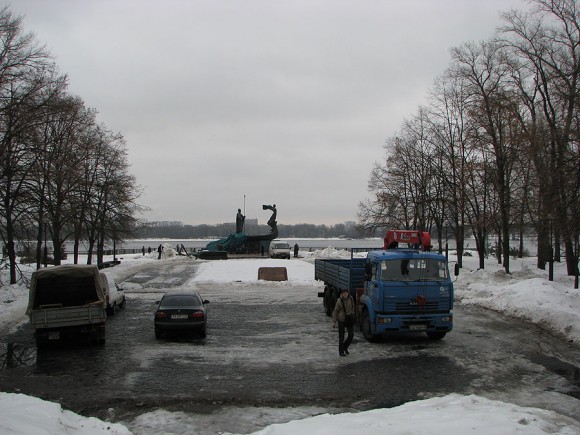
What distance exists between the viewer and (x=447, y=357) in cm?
1241

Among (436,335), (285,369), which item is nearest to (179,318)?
(285,369)

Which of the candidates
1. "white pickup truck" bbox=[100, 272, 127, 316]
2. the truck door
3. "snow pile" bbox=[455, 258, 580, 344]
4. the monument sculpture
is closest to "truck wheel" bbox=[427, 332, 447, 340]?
the truck door

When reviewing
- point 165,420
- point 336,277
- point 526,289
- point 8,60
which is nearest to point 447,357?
point 336,277

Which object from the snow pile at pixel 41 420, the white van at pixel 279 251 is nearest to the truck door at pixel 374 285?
the snow pile at pixel 41 420

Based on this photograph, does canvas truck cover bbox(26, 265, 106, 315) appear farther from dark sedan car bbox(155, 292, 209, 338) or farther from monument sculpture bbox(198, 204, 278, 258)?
monument sculpture bbox(198, 204, 278, 258)

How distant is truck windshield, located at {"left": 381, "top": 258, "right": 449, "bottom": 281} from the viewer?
45.7ft

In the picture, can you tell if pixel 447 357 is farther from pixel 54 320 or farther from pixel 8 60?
pixel 8 60

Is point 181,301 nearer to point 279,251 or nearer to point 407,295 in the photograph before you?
point 407,295

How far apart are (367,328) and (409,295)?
1600 millimetres

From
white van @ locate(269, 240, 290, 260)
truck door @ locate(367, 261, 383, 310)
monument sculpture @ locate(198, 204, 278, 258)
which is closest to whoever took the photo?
truck door @ locate(367, 261, 383, 310)

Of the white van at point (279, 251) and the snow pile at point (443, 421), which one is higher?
the white van at point (279, 251)

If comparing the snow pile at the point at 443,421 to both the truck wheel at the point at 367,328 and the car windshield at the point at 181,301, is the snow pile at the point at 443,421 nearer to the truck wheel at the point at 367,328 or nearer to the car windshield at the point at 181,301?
the truck wheel at the point at 367,328

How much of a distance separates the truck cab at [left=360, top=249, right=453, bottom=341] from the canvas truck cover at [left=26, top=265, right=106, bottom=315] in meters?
7.52

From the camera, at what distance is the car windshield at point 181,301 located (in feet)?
49.7
